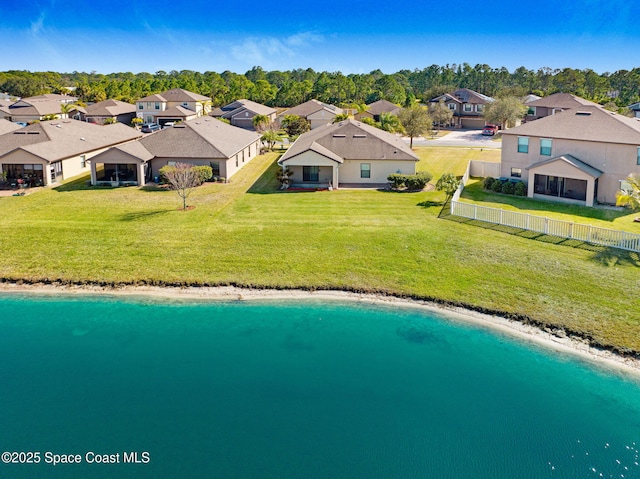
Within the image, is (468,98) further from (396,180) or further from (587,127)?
(396,180)

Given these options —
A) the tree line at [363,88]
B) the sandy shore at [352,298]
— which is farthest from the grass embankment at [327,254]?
the tree line at [363,88]

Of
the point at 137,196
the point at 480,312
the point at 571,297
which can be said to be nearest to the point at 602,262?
the point at 571,297

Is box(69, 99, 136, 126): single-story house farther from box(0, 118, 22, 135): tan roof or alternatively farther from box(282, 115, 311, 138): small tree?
box(282, 115, 311, 138): small tree

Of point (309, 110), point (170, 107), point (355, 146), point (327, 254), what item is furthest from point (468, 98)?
point (327, 254)

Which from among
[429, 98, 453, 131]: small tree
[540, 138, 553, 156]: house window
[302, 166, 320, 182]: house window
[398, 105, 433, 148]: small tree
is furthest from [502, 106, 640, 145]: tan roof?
[429, 98, 453, 131]: small tree

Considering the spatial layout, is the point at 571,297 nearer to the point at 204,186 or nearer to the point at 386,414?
the point at 386,414
